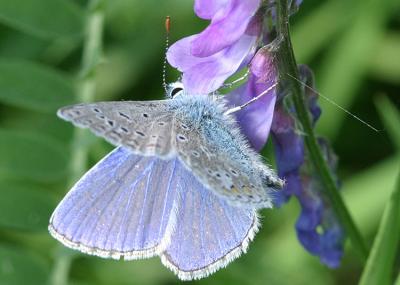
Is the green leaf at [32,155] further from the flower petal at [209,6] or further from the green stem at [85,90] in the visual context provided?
the flower petal at [209,6]

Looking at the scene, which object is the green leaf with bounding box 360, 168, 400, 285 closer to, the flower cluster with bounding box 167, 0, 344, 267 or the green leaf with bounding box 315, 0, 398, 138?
the flower cluster with bounding box 167, 0, 344, 267

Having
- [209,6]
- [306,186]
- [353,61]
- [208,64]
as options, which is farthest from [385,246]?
[353,61]

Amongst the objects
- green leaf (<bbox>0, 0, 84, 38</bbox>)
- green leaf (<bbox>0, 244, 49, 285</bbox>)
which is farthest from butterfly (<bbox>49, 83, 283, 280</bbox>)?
green leaf (<bbox>0, 0, 84, 38</bbox>)

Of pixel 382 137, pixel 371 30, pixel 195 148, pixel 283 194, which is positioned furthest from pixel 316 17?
pixel 195 148

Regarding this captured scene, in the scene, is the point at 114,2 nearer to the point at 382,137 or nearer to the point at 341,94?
the point at 341,94

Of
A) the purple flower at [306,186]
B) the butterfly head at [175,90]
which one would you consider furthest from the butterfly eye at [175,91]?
the purple flower at [306,186]

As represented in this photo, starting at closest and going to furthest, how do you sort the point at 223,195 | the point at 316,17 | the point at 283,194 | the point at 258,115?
the point at 223,195
the point at 258,115
the point at 283,194
the point at 316,17
